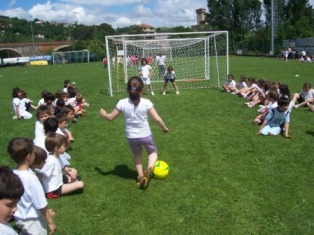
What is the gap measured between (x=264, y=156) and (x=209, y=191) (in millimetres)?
1917

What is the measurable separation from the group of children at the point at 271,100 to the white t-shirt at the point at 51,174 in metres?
4.87

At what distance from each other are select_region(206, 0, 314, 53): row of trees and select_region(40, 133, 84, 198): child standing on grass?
55.0 metres

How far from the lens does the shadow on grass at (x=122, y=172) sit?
6137 millimetres

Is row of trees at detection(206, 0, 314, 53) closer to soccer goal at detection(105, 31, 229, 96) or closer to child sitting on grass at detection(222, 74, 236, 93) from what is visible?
soccer goal at detection(105, 31, 229, 96)

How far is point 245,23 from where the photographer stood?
75062mm

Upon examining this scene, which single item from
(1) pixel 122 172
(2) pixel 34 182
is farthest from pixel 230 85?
(2) pixel 34 182

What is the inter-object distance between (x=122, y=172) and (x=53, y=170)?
154 cm

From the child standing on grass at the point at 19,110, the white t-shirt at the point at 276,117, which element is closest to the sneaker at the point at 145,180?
the white t-shirt at the point at 276,117

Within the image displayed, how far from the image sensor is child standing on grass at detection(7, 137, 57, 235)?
12.1 ft

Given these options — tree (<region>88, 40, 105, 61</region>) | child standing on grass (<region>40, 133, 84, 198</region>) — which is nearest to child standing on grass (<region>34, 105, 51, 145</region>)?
child standing on grass (<region>40, 133, 84, 198</region>)

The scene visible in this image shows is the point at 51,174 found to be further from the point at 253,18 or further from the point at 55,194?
the point at 253,18

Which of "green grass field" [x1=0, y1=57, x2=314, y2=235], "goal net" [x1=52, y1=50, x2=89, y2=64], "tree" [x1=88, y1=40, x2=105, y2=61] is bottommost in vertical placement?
"green grass field" [x1=0, y1=57, x2=314, y2=235]

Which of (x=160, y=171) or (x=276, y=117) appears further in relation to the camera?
(x=276, y=117)

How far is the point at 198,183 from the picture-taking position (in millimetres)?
5641
